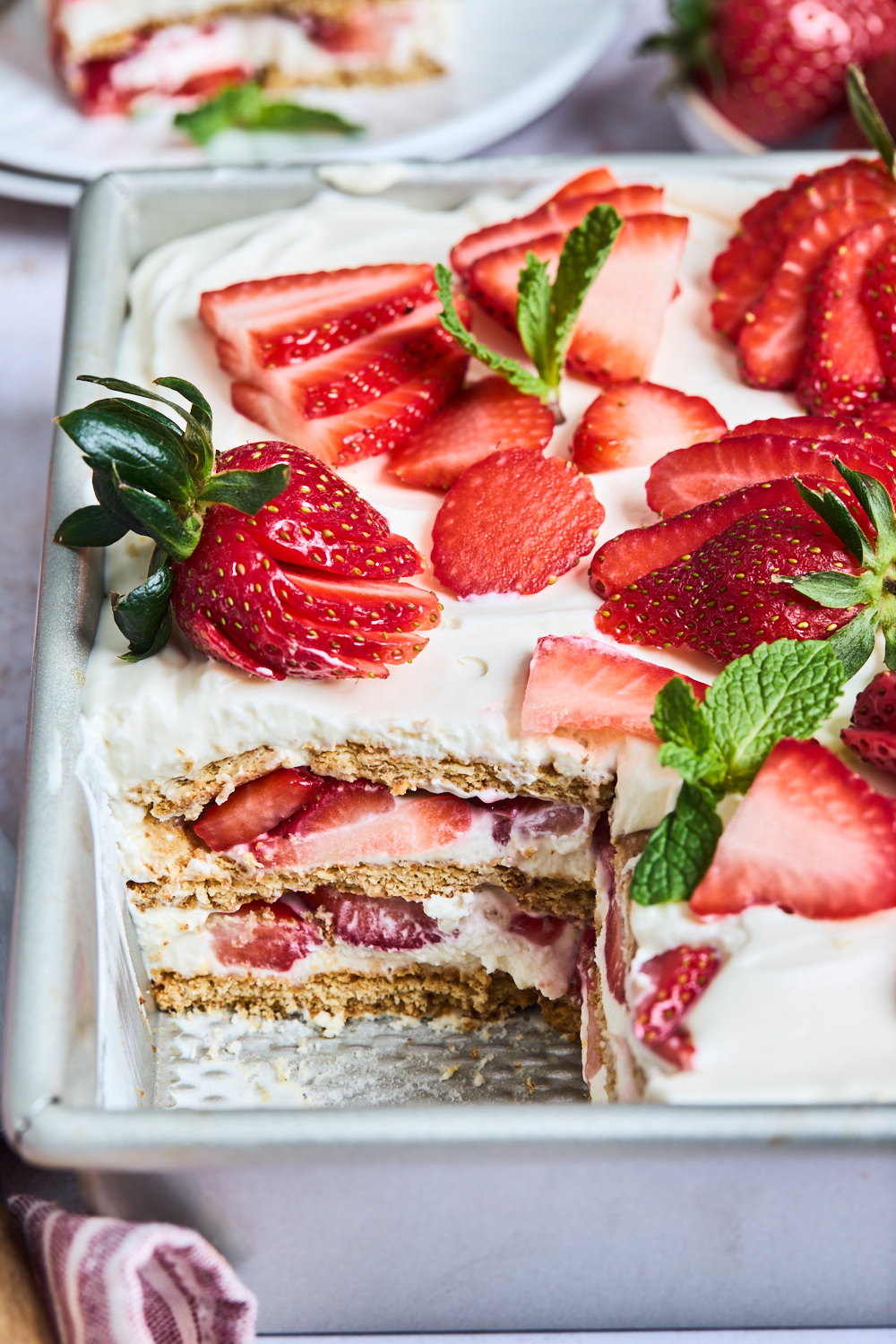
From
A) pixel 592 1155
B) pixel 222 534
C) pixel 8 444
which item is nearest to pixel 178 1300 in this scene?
pixel 592 1155

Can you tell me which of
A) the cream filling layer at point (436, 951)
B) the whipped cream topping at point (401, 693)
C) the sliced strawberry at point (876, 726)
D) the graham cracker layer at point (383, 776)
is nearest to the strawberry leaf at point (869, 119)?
the whipped cream topping at point (401, 693)

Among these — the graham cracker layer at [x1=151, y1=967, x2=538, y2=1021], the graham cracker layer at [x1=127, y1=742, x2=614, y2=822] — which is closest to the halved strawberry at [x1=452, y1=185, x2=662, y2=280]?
the graham cracker layer at [x1=127, y1=742, x2=614, y2=822]

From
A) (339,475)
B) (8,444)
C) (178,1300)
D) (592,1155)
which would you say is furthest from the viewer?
(8,444)

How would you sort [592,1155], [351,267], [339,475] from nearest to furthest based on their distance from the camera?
1. [592,1155]
2. [339,475]
3. [351,267]

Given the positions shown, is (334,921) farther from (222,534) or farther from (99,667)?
(222,534)

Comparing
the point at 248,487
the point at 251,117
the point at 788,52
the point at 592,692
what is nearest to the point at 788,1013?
the point at 592,692

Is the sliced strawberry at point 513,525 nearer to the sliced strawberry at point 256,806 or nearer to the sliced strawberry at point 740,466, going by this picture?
the sliced strawberry at point 740,466

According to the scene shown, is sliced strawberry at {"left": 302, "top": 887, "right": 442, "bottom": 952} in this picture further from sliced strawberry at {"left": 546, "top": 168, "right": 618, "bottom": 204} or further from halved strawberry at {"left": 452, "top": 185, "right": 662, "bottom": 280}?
sliced strawberry at {"left": 546, "top": 168, "right": 618, "bottom": 204}
